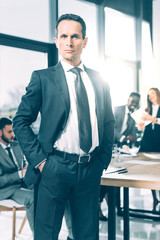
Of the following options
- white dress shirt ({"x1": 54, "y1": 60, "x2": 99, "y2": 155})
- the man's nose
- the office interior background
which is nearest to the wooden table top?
white dress shirt ({"x1": 54, "y1": 60, "x2": 99, "y2": 155})

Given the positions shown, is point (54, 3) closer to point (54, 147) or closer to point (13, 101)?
point (13, 101)

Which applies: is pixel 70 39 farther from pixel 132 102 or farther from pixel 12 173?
pixel 132 102

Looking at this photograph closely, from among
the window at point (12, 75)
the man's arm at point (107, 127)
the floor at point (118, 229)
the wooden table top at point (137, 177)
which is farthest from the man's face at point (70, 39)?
the window at point (12, 75)

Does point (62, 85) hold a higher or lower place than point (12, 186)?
higher

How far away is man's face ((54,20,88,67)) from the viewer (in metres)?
1.51

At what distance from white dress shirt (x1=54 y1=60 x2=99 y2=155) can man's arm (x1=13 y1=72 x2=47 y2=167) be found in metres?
0.10

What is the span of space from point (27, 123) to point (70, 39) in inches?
17.5

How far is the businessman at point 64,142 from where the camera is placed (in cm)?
146

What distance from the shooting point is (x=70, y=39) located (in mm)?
1505

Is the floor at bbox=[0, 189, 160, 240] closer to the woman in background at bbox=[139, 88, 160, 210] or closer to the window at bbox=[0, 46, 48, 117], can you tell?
the woman in background at bbox=[139, 88, 160, 210]

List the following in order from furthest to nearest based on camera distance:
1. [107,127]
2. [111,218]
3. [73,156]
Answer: [111,218], [107,127], [73,156]

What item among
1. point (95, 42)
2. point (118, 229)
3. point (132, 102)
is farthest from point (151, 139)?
point (95, 42)

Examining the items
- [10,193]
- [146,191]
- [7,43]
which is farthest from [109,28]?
[10,193]

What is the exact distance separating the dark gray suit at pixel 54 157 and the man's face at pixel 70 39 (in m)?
0.10
